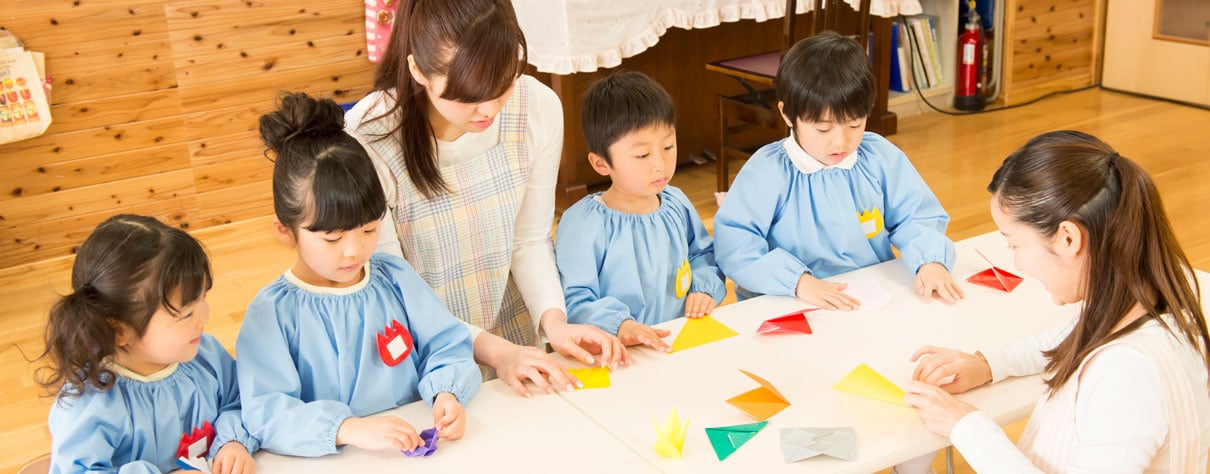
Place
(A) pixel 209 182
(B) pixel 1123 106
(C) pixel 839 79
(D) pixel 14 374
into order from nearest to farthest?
(C) pixel 839 79
(D) pixel 14 374
(A) pixel 209 182
(B) pixel 1123 106

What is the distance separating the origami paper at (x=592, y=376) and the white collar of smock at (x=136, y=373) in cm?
57

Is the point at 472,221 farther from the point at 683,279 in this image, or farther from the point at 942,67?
the point at 942,67

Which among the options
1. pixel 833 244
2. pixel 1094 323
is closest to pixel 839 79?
pixel 833 244

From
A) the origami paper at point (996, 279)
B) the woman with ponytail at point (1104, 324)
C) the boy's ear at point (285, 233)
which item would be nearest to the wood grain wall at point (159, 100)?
the boy's ear at point (285, 233)

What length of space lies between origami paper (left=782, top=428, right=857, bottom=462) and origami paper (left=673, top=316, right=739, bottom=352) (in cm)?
32

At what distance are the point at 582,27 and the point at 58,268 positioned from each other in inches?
80.7

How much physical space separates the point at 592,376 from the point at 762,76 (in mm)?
2583

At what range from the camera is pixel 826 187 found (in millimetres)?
2238

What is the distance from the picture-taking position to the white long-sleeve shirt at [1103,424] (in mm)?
1335

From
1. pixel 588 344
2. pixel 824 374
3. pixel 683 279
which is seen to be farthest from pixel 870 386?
pixel 683 279

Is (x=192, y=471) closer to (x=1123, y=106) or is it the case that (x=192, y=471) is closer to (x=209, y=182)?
(x=209, y=182)

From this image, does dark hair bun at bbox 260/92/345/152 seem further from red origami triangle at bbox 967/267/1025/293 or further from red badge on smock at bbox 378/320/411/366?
red origami triangle at bbox 967/267/1025/293

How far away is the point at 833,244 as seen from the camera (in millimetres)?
2266

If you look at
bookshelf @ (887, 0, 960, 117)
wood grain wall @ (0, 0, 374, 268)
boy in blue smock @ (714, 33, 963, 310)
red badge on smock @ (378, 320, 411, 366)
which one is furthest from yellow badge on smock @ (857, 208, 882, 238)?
bookshelf @ (887, 0, 960, 117)
